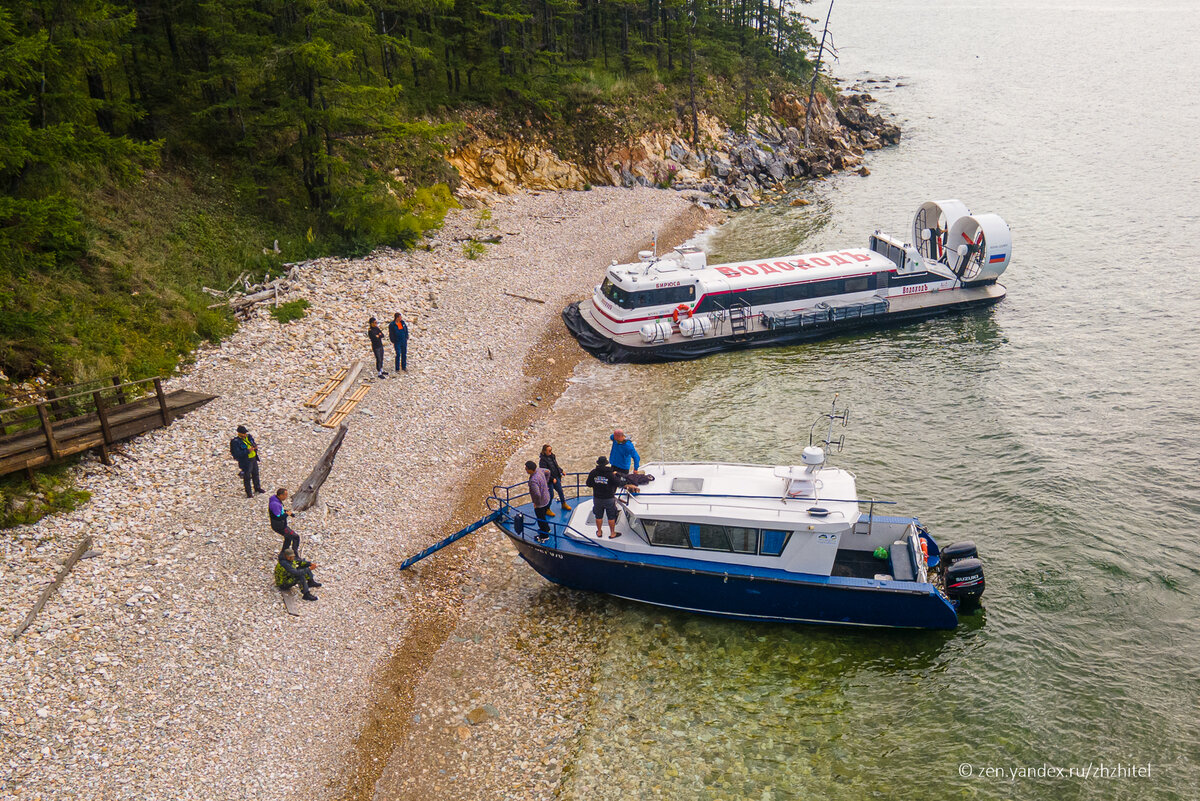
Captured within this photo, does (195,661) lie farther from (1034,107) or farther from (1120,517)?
(1034,107)

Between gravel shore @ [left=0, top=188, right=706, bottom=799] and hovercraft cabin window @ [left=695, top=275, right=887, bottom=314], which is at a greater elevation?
hovercraft cabin window @ [left=695, top=275, right=887, bottom=314]

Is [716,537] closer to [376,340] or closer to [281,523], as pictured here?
[281,523]

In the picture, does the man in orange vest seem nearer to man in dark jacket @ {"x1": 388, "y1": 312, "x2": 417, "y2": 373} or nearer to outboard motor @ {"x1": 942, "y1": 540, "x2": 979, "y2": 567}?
man in dark jacket @ {"x1": 388, "y1": 312, "x2": 417, "y2": 373}

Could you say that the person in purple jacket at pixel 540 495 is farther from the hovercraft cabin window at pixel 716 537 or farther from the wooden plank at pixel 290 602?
the wooden plank at pixel 290 602

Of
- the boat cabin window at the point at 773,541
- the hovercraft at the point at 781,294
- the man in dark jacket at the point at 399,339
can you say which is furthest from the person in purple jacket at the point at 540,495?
the hovercraft at the point at 781,294

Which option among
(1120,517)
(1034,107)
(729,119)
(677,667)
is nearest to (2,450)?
(677,667)

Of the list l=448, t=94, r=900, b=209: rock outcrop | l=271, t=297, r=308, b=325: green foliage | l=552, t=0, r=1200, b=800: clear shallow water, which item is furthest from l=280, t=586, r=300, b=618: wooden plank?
l=448, t=94, r=900, b=209: rock outcrop

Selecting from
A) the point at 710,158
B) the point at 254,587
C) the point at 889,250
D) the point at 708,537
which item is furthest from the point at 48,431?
the point at 710,158
